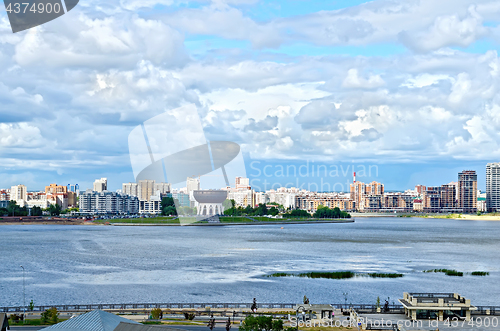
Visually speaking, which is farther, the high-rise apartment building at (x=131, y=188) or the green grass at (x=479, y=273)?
the high-rise apartment building at (x=131, y=188)

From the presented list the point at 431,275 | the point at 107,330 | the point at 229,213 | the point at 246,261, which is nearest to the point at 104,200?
the point at 229,213

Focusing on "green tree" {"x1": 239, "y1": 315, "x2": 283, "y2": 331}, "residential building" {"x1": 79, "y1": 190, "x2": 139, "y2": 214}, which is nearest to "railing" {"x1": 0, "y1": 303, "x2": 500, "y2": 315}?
"green tree" {"x1": 239, "y1": 315, "x2": 283, "y2": 331}

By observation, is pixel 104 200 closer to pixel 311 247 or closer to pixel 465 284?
pixel 311 247

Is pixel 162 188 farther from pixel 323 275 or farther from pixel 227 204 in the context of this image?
pixel 323 275

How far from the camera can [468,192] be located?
166m

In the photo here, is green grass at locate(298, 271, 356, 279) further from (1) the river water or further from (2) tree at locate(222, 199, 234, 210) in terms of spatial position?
(2) tree at locate(222, 199, 234, 210)

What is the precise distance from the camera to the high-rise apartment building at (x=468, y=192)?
16512cm

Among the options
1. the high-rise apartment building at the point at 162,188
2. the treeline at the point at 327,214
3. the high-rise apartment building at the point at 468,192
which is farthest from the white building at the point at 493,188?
the high-rise apartment building at the point at 162,188

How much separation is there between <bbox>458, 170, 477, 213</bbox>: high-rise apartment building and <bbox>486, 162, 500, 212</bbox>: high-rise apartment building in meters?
3.68

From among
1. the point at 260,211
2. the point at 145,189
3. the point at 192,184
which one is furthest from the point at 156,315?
the point at 145,189

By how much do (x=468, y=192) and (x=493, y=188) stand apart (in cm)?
699

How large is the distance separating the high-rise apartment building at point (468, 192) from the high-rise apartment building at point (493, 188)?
3.68 meters

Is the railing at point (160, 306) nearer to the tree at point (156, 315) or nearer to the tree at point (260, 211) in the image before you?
the tree at point (156, 315)

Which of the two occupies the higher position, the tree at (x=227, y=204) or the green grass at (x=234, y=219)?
the tree at (x=227, y=204)
